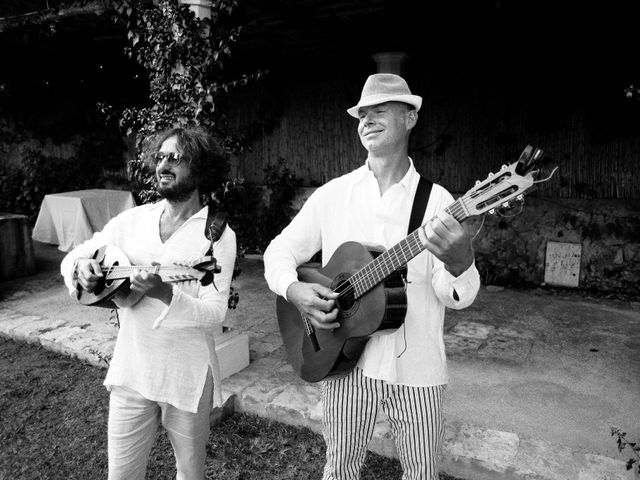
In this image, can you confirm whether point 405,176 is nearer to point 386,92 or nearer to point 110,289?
point 386,92

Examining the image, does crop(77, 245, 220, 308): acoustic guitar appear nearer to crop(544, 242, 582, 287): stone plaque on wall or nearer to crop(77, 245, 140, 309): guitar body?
crop(77, 245, 140, 309): guitar body

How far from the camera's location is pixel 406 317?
210 centimetres

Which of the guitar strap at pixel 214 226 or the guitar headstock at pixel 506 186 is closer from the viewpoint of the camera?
the guitar headstock at pixel 506 186

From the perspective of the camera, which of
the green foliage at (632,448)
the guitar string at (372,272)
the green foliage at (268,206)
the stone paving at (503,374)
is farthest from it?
the green foliage at (268,206)

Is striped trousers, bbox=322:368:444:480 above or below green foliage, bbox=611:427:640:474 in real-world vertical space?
above

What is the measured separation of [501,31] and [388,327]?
4864mm

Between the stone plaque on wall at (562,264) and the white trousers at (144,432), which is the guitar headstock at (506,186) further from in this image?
the stone plaque on wall at (562,264)

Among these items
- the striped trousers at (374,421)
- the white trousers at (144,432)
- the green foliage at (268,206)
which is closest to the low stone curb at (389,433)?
the striped trousers at (374,421)

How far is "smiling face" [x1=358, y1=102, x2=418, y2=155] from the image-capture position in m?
2.12

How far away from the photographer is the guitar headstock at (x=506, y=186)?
1.60 metres

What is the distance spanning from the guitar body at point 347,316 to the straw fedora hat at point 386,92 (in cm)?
59

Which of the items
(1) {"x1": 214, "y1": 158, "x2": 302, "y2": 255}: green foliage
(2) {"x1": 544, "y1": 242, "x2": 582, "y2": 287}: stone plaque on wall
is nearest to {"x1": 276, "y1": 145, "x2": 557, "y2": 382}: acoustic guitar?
(2) {"x1": 544, "y1": 242, "x2": 582, "y2": 287}: stone plaque on wall

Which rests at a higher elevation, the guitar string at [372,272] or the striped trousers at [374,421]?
the guitar string at [372,272]

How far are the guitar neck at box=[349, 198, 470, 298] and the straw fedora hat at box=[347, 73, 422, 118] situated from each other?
1.91 ft
